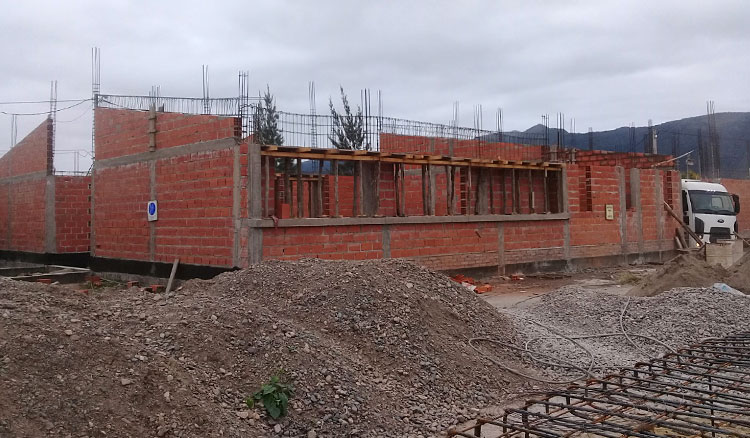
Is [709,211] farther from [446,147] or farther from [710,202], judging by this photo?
[446,147]

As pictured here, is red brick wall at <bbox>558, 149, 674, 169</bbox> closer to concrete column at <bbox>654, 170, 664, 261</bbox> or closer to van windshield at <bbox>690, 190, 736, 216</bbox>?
concrete column at <bbox>654, 170, 664, 261</bbox>

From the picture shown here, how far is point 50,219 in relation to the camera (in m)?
17.1

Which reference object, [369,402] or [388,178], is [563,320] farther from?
[388,178]

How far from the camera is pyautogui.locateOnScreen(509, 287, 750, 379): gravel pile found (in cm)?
716

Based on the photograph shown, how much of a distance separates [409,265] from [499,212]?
27.8 feet

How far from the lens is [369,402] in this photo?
5.00 metres

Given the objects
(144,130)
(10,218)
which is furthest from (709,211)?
(10,218)

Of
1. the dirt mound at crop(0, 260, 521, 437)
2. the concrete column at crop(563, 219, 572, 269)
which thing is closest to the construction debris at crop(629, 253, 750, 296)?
the dirt mound at crop(0, 260, 521, 437)

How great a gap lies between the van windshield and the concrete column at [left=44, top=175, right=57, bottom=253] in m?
19.2

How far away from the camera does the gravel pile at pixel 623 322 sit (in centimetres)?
716

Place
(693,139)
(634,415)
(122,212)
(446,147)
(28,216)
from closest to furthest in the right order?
(634,415), (122,212), (28,216), (446,147), (693,139)

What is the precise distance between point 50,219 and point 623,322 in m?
14.9

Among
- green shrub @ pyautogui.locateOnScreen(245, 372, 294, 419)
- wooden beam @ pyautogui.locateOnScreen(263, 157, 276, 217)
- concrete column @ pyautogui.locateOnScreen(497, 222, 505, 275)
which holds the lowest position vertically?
green shrub @ pyautogui.locateOnScreen(245, 372, 294, 419)

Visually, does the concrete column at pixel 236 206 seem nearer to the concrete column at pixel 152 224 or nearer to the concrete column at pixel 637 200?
the concrete column at pixel 152 224
